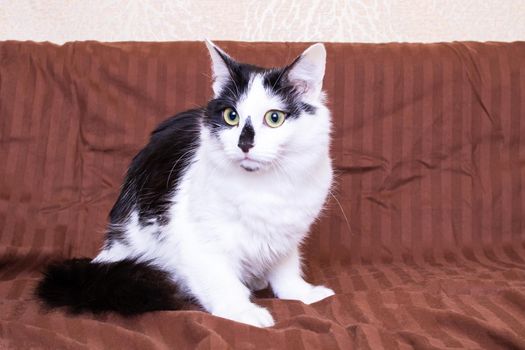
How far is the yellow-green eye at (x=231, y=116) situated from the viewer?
1.38 meters

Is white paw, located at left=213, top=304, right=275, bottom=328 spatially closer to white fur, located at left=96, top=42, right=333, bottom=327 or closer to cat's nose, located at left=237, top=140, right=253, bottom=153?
white fur, located at left=96, top=42, right=333, bottom=327

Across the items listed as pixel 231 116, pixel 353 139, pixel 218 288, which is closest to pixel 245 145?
pixel 231 116

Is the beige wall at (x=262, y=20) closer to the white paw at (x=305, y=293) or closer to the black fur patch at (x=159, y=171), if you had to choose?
the black fur patch at (x=159, y=171)

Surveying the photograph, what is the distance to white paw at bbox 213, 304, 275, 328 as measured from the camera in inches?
53.5

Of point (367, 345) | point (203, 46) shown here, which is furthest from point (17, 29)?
point (367, 345)

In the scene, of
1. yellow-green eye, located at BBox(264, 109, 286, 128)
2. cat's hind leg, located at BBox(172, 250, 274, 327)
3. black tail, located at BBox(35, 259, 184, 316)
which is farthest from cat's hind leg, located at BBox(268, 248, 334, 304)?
yellow-green eye, located at BBox(264, 109, 286, 128)

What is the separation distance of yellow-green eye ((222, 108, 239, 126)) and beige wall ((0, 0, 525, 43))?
3.09 feet

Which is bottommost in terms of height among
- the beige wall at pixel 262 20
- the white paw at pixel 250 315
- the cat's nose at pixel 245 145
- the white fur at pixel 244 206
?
the white paw at pixel 250 315

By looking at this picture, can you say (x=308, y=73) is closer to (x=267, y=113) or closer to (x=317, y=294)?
(x=267, y=113)

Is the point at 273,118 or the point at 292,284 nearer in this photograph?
the point at 273,118

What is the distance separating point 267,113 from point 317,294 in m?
0.54

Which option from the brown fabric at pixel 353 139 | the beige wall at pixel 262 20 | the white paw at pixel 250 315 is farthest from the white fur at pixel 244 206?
the beige wall at pixel 262 20

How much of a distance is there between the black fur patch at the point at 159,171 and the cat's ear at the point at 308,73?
11.9 inches

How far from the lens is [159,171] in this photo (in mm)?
1669
